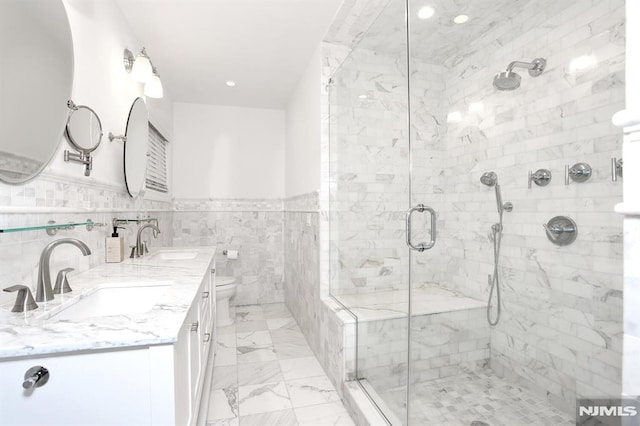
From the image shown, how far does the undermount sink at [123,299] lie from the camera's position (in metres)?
1.24

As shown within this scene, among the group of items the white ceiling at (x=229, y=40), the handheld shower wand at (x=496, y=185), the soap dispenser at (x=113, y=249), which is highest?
the white ceiling at (x=229, y=40)

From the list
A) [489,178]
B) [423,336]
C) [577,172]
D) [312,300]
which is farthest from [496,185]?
[312,300]

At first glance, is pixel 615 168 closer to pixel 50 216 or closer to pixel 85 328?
pixel 85 328

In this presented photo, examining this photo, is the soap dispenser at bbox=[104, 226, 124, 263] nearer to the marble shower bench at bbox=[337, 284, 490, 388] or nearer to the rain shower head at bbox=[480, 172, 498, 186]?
the marble shower bench at bbox=[337, 284, 490, 388]

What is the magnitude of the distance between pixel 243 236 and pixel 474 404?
9.50 ft

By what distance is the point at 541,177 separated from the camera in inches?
68.2

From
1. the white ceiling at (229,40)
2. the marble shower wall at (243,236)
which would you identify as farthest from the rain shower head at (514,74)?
the marble shower wall at (243,236)

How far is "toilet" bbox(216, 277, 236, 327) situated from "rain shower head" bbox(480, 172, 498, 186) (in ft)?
7.88

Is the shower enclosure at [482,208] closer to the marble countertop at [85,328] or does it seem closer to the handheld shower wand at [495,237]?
the handheld shower wand at [495,237]

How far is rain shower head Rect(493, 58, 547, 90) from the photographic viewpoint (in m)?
1.72

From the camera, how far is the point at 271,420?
69.2 inches

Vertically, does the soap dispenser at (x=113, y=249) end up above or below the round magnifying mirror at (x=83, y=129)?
below

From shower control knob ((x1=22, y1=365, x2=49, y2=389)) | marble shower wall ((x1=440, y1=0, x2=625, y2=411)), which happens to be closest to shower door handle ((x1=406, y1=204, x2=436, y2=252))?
marble shower wall ((x1=440, y1=0, x2=625, y2=411))

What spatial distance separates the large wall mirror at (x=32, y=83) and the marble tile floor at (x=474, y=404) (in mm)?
2007
